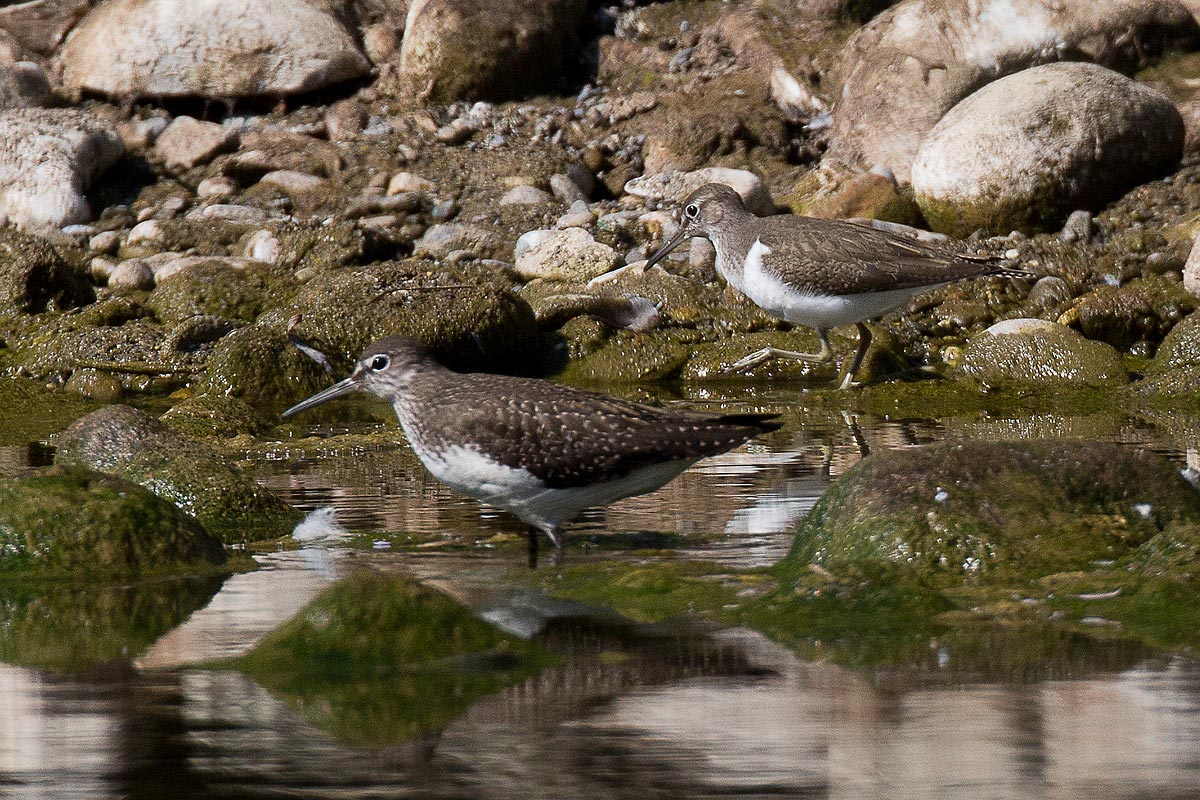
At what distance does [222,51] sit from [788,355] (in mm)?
9945

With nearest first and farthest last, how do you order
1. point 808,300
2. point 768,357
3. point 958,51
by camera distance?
point 808,300 < point 768,357 < point 958,51

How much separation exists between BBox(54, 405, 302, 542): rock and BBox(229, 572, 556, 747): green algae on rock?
7.38 feet

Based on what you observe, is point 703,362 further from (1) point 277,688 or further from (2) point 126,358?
(1) point 277,688

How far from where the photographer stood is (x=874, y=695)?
480 centimetres

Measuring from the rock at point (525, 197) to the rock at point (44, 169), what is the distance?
4985 mm

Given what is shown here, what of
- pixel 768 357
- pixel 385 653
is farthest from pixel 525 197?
pixel 385 653

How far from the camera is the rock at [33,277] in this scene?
50.9 ft

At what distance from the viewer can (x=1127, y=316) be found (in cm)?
1414

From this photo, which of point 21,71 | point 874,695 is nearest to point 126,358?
point 21,71

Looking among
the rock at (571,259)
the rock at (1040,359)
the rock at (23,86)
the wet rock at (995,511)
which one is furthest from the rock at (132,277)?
the wet rock at (995,511)

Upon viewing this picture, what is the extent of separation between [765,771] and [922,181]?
1298 centimetres

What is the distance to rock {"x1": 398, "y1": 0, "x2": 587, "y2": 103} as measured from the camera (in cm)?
1950

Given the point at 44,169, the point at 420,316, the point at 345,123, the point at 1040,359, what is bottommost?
the point at 1040,359

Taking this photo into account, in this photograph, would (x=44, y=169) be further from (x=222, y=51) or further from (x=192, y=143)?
(x=222, y=51)
